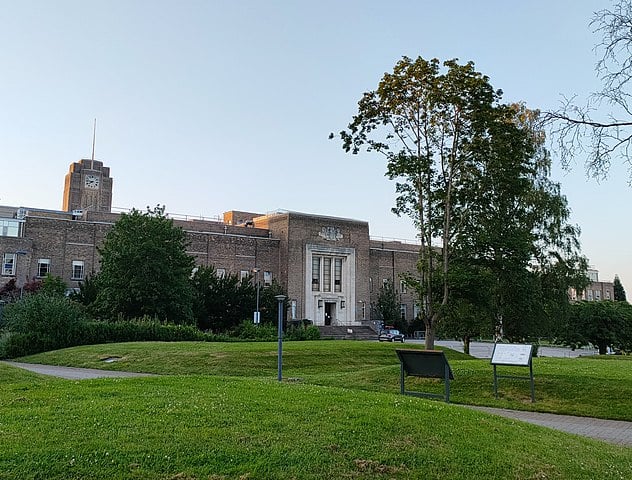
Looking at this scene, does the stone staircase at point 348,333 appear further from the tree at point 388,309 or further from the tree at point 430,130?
the tree at point 430,130

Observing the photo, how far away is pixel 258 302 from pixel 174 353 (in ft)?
87.9

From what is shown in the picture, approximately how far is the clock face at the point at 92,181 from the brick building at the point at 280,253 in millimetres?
32408

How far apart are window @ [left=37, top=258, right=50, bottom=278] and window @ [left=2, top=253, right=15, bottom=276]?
8.72 feet

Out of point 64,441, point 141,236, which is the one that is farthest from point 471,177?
point 141,236

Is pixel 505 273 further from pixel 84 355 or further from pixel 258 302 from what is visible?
pixel 258 302

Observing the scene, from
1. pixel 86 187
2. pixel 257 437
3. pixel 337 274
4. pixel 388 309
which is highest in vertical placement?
pixel 86 187

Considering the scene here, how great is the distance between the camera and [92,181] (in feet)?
337

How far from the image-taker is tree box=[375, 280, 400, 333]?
7494cm

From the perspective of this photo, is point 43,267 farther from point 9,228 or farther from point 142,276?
point 142,276

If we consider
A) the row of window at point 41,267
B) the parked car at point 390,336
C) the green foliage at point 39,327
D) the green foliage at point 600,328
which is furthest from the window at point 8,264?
the green foliage at point 600,328

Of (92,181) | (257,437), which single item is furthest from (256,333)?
(92,181)

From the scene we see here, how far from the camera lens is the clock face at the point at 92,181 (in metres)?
102

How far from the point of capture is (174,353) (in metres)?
26.6

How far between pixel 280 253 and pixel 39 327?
134ft
